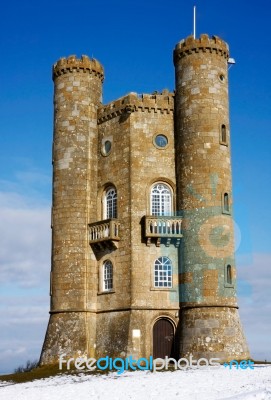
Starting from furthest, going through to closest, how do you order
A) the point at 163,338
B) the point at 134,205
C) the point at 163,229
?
the point at 134,205 < the point at 163,229 < the point at 163,338

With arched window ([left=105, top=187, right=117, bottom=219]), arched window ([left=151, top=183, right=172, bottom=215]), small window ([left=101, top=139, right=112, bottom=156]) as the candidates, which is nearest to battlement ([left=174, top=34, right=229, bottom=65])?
small window ([left=101, top=139, right=112, bottom=156])

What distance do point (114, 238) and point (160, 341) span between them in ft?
23.0

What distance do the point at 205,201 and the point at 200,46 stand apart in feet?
33.5

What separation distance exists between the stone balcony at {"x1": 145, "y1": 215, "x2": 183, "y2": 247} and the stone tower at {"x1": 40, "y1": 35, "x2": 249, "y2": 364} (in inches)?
2.7

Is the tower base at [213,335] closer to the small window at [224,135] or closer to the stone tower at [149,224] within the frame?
the stone tower at [149,224]

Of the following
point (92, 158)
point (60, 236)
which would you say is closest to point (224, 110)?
point (92, 158)

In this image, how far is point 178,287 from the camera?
→ 40812mm

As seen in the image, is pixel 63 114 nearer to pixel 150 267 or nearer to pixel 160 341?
pixel 150 267

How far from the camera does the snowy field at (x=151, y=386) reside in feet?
89.6

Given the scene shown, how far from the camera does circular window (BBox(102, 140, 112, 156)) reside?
1738 inches

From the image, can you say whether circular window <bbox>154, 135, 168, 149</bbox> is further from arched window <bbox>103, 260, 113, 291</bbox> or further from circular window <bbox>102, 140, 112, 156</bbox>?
arched window <bbox>103, 260, 113, 291</bbox>

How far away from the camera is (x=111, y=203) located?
143ft

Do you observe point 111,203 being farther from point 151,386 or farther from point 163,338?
point 151,386

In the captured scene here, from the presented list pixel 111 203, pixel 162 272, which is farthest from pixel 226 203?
pixel 111 203
